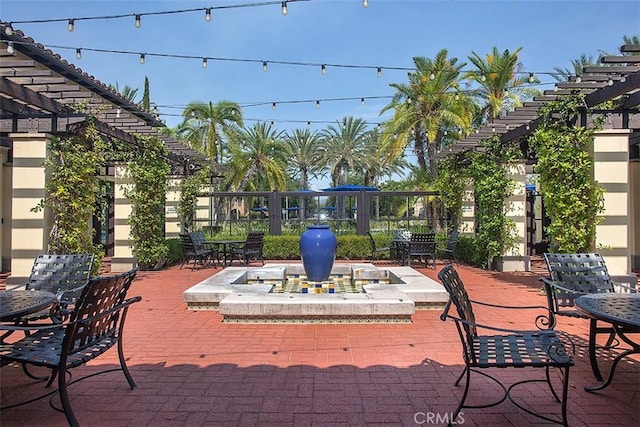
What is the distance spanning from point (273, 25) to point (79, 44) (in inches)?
135

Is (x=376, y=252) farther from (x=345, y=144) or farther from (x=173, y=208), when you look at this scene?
(x=345, y=144)

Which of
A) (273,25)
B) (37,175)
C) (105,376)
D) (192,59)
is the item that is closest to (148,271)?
(37,175)

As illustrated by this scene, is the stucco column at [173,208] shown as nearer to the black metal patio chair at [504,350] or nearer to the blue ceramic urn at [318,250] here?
the blue ceramic urn at [318,250]

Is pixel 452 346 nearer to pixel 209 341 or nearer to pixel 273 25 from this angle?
pixel 209 341

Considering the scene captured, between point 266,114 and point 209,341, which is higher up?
point 266,114

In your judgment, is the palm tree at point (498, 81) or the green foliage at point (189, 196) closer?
the green foliage at point (189, 196)

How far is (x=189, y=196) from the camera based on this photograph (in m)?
12.3

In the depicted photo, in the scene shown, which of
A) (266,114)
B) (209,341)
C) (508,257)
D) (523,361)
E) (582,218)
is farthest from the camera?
(266,114)

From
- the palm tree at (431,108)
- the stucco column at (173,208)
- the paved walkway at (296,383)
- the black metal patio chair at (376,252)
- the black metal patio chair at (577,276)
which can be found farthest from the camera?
the palm tree at (431,108)

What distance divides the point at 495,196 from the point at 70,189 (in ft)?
27.2

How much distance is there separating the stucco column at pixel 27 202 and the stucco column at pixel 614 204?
8654 mm

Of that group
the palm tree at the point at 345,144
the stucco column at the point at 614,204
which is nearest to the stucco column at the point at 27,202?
the stucco column at the point at 614,204

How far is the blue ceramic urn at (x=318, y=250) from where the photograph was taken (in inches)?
272

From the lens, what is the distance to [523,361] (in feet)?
8.68
